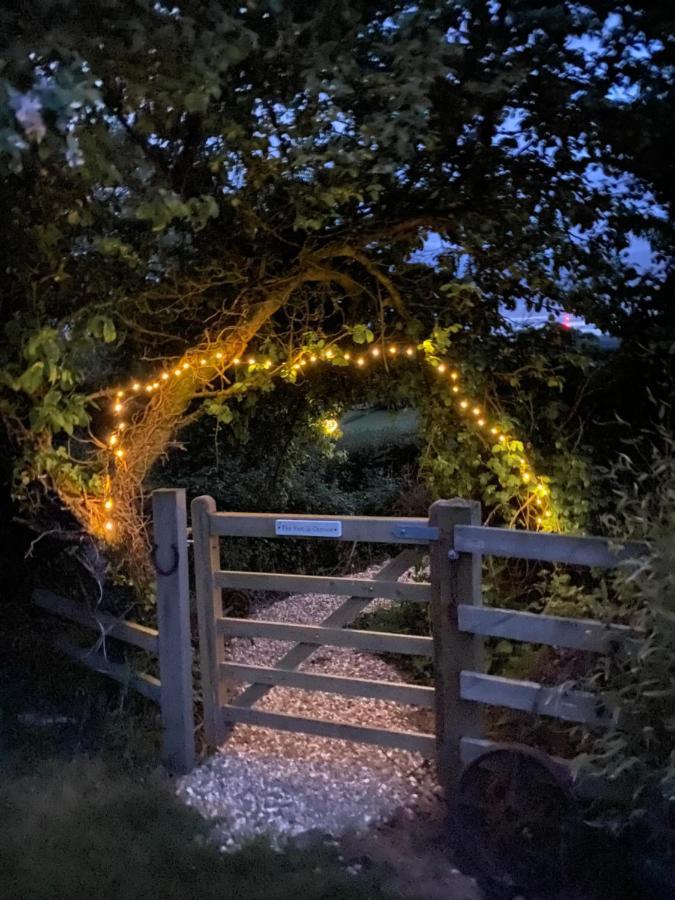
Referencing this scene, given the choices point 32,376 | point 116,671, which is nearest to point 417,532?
point 32,376

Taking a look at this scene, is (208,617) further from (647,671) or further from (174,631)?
(647,671)

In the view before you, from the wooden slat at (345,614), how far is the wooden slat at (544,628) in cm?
53

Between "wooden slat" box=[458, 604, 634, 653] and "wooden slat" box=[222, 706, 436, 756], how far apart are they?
0.70 meters

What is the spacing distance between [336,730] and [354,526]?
111cm

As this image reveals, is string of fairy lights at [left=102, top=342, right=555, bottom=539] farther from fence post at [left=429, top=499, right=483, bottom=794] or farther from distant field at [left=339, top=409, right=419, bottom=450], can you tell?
distant field at [left=339, top=409, right=419, bottom=450]

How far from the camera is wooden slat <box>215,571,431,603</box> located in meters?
4.37

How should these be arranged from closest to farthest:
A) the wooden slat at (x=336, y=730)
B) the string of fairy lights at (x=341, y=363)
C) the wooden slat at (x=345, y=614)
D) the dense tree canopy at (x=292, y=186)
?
the dense tree canopy at (x=292, y=186) < the wooden slat at (x=336, y=730) < the wooden slat at (x=345, y=614) < the string of fairy lights at (x=341, y=363)

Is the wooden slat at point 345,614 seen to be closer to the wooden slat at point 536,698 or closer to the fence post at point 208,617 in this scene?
the fence post at point 208,617

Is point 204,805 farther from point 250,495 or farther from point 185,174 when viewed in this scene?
point 250,495

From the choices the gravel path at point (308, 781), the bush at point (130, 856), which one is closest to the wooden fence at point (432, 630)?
the gravel path at point (308, 781)

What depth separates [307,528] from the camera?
447cm

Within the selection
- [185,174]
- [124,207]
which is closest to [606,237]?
[185,174]

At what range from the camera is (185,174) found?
519 cm

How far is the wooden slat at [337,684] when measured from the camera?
437 centimetres
